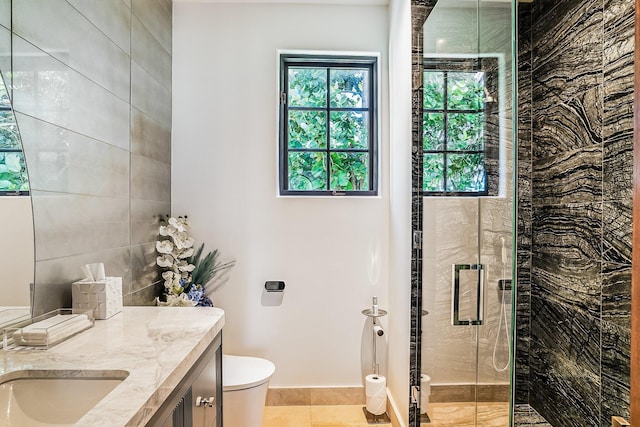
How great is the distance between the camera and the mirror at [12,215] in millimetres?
1205

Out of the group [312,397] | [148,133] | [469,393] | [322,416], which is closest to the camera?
[469,393]

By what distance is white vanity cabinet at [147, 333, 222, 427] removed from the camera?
40.3 inches

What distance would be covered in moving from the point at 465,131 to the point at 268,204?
1.50 m

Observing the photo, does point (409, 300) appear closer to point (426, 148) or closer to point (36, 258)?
point (426, 148)

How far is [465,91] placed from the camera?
153 centimetres

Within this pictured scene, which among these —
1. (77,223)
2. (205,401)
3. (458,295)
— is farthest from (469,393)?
(77,223)

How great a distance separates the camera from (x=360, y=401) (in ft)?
8.95

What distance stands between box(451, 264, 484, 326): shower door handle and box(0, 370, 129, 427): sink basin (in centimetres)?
107

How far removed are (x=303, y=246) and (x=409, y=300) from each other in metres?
0.84

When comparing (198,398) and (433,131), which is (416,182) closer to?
(433,131)

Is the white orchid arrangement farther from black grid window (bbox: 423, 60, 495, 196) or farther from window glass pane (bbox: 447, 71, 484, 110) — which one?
window glass pane (bbox: 447, 71, 484, 110)

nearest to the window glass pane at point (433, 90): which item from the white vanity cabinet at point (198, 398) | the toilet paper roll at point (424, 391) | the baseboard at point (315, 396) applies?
the toilet paper roll at point (424, 391)

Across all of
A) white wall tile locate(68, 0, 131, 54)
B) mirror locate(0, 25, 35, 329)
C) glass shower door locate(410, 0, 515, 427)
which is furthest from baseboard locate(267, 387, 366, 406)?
white wall tile locate(68, 0, 131, 54)

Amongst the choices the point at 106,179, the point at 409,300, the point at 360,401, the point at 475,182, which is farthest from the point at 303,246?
the point at 475,182
